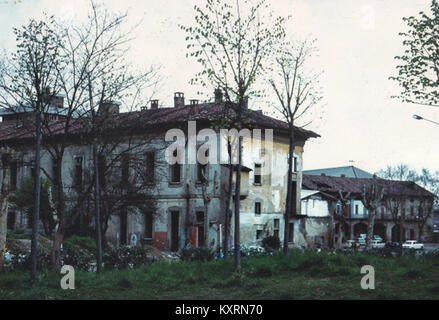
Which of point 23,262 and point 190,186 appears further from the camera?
point 190,186

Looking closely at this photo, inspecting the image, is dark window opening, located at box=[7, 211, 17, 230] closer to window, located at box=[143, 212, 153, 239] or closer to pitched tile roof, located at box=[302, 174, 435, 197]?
window, located at box=[143, 212, 153, 239]

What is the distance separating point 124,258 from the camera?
819 inches

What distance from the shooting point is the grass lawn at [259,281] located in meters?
13.7

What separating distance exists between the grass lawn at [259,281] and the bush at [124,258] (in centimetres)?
217

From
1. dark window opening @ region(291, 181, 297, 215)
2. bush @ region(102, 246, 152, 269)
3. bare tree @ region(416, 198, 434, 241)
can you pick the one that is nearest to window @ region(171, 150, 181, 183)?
dark window opening @ region(291, 181, 297, 215)

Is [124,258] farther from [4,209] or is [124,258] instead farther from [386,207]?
[386,207]

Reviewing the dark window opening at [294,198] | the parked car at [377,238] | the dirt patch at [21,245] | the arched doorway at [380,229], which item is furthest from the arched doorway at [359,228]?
the dirt patch at [21,245]

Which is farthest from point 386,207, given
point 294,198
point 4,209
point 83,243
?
point 4,209

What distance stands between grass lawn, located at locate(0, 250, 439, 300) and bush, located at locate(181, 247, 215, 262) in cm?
268

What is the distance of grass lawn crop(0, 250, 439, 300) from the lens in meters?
13.7

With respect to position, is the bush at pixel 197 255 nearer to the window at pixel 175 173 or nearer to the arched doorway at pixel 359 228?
the window at pixel 175 173

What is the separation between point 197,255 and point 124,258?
2735mm

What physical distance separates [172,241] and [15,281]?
24.0 meters
